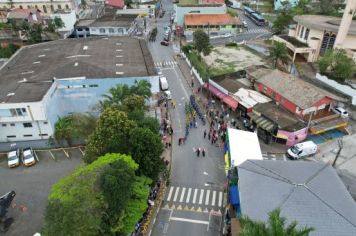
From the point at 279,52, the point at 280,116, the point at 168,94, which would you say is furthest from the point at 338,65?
the point at 168,94

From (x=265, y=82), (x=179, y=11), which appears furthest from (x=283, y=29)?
(x=265, y=82)

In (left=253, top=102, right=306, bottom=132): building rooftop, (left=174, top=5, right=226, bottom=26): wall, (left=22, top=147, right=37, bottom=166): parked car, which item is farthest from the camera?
(left=174, top=5, right=226, bottom=26): wall

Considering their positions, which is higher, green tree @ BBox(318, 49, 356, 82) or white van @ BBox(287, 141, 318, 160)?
green tree @ BBox(318, 49, 356, 82)

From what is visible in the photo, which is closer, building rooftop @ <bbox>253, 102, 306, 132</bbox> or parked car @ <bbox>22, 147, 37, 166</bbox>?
parked car @ <bbox>22, 147, 37, 166</bbox>

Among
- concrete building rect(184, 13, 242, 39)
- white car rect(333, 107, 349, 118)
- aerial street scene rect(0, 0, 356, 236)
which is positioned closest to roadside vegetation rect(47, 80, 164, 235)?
aerial street scene rect(0, 0, 356, 236)

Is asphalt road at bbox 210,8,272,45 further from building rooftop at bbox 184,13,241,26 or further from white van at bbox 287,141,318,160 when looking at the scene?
white van at bbox 287,141,318,160

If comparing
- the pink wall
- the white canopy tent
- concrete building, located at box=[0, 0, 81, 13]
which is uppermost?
concrete building, located at box=[0, 0, 81, 13]
